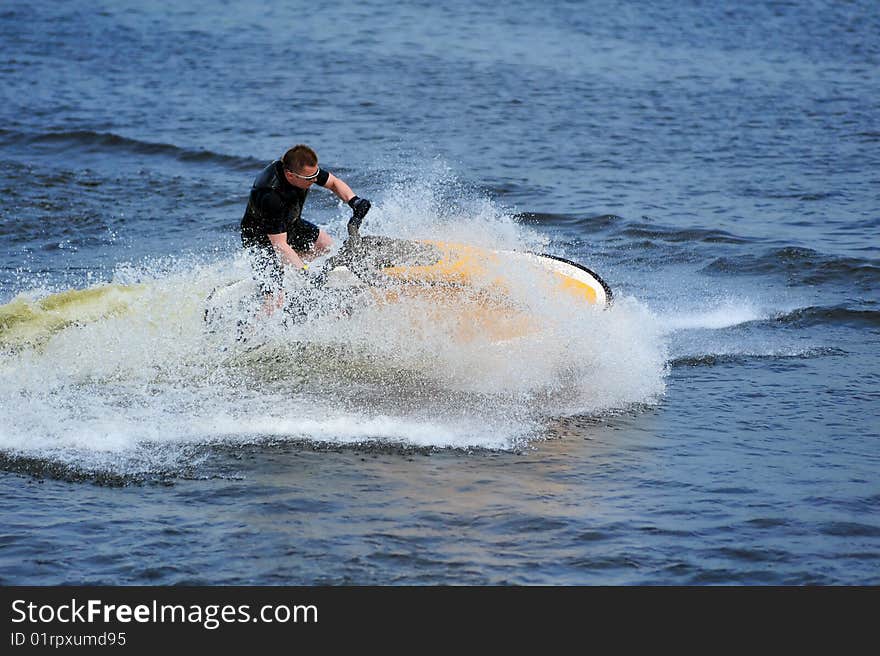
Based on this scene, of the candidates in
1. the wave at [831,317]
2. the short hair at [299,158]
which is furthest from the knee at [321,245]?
the wave at [831,317]

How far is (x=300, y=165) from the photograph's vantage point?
9469 millimetres

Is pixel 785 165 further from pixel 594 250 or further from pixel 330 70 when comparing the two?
pixel 330 70

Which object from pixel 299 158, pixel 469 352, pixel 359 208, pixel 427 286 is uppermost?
pixel 299 158

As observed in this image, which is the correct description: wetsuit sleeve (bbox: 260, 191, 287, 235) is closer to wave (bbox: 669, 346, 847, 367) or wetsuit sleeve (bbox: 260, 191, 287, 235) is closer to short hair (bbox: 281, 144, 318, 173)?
short hair (bbox: 281, 144, 318, 173)

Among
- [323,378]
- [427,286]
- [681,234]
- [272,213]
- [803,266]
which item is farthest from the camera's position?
[681,234]

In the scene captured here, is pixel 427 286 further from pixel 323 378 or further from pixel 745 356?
pixel 745 356

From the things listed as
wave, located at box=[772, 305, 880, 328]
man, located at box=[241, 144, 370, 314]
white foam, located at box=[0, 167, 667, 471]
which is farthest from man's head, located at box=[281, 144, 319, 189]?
wave, located at box=[772, 305, 880, 328]

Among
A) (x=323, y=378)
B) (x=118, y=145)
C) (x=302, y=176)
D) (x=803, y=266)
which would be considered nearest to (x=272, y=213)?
(x=302, y=176)

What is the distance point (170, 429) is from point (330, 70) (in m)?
17.1

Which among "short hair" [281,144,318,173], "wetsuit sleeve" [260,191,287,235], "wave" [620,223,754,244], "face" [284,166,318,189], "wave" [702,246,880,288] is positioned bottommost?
"wave" [702,246,880,288]

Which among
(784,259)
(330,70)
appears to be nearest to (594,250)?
(784,259)

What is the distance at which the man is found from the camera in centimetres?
954

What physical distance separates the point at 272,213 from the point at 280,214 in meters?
0.07

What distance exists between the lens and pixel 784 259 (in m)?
13.8
